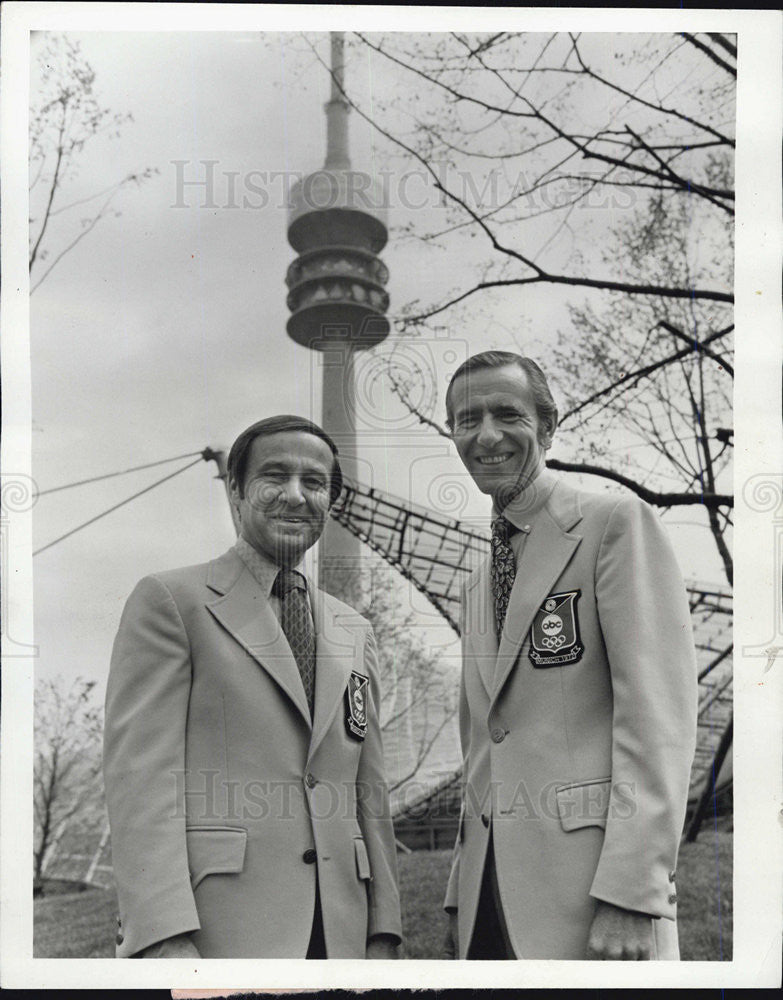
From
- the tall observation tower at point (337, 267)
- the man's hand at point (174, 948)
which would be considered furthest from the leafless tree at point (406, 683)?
the man's hand at point (174, 948)

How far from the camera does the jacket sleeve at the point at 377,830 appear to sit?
4.05 meters

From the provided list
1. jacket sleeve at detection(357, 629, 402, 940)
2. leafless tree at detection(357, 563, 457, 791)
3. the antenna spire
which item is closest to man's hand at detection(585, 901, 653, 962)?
jacket sleeve at detection(357, 629, 402, 940)

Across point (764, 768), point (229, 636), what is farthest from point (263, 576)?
point (764, 768)

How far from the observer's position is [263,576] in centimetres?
425

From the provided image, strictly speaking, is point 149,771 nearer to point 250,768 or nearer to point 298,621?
point 250,768

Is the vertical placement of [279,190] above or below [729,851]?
above

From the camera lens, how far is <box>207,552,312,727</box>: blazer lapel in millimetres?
4039

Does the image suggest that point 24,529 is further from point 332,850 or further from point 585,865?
point 585,865

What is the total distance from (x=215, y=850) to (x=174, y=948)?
1.09 ft

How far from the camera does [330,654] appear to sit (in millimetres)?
4238

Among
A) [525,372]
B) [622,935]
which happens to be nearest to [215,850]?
[622,935]

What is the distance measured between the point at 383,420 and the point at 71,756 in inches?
77.2

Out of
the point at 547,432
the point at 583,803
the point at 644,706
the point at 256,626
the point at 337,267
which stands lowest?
the point at 583,803

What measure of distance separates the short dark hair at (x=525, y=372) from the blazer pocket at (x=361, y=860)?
1.57 meters
